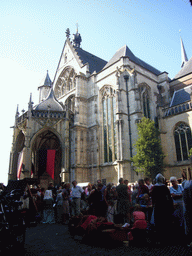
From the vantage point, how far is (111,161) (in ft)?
64.0

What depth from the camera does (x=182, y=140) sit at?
18281 mm

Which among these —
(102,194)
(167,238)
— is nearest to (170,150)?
(102,194)

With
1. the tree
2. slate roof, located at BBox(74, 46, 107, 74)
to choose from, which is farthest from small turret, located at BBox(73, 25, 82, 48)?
the tree

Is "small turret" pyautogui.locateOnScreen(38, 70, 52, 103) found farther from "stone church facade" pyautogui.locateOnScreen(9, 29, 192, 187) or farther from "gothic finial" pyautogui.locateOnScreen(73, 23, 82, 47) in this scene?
"gothic finial" pyautogui.locateOnScreen(73, 23, 82, 47)

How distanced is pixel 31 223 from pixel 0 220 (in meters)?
4.51

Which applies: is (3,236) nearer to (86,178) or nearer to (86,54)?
(86,178)

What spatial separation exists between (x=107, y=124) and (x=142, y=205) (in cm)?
1489

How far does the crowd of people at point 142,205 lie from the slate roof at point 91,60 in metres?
20.1

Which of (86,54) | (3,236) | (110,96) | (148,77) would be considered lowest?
(3,236)

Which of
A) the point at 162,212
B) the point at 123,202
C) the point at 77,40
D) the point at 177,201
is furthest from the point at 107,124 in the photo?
the point at 77,40

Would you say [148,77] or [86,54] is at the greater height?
[86,54]

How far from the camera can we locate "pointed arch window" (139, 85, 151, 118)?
2159cm

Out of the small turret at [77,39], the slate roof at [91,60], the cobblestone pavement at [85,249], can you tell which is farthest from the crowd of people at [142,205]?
the small turret at [77,39]

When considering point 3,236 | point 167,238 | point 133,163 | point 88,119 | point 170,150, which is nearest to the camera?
point 3,236
